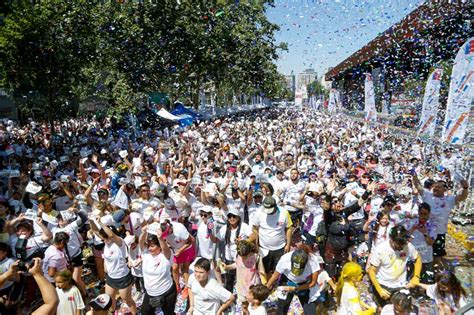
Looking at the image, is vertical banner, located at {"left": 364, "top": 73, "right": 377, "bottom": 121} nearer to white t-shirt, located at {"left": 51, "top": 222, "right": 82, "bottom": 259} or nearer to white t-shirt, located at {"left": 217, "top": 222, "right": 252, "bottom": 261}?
white t-shirt, located at {"left": 217, "top": 222, "right": 252, "bottom": 261}

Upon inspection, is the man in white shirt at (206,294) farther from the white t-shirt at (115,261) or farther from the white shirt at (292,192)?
the white shirt at (292,192)

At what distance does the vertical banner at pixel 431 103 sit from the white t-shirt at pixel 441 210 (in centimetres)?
485

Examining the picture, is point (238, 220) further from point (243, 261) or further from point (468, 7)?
point (468, 7)

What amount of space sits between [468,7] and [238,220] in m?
14.7

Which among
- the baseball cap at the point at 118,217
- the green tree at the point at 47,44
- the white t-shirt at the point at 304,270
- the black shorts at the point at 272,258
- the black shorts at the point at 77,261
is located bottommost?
the black shorts at the point at 272,258

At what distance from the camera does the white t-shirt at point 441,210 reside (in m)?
5.20

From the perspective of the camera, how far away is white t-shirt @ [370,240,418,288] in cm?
401

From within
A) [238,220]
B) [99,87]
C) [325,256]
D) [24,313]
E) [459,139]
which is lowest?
[24,313]

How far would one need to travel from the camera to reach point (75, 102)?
34094mm

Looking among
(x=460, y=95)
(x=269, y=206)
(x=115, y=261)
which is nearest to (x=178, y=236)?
(x=115, y=261)

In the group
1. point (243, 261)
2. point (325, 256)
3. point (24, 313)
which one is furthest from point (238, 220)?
point (24, 313)

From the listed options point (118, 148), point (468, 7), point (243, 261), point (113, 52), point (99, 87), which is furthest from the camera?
point (99, 87)

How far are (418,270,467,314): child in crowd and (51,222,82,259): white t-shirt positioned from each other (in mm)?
4000

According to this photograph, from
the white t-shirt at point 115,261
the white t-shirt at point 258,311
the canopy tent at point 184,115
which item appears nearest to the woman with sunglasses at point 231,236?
the white t-shirt at point 115,261
